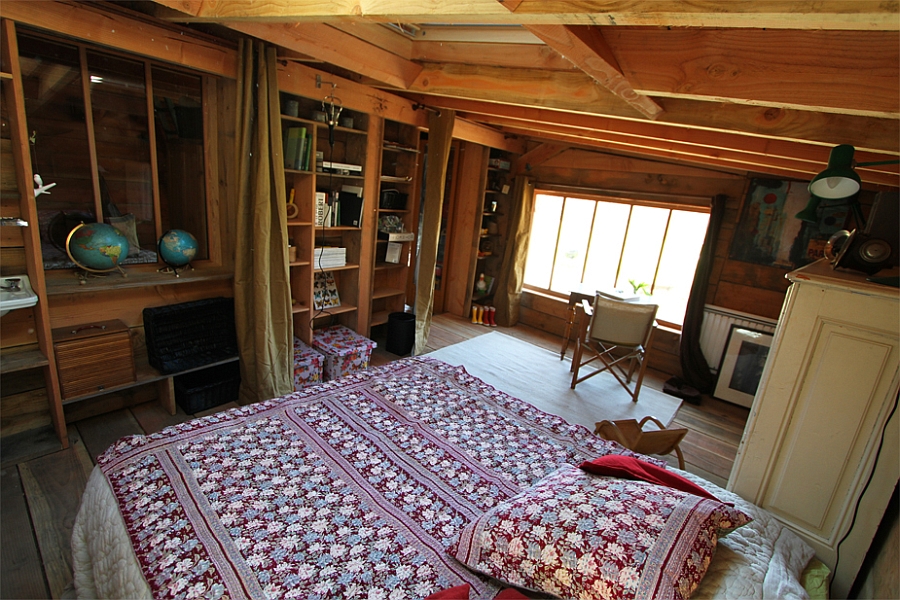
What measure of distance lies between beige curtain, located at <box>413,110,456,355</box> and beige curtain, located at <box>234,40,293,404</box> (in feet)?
4.67

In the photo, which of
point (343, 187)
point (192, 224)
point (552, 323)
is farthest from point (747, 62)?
point (552, 323)

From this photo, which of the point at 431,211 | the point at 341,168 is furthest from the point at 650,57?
the point at 431,211

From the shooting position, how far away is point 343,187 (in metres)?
3.82

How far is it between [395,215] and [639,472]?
11.3 ft

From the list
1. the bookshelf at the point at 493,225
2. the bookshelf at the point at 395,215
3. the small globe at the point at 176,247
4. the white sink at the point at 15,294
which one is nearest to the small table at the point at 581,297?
the bookshelf at the point at 493,225

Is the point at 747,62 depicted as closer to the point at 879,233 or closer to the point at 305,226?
the point at 879,233

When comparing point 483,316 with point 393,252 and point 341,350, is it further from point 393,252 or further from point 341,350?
point 341,350

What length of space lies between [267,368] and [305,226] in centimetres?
114

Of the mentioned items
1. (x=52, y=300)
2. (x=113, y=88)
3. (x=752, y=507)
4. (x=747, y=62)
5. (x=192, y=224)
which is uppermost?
(x=747, y=62)

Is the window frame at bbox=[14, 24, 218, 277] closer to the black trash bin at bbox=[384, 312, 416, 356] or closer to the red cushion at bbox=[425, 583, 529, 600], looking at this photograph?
the black trash bin at bbox=[384, 312, 416, 356]

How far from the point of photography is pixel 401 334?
4262mm

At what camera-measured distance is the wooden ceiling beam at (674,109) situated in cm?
185

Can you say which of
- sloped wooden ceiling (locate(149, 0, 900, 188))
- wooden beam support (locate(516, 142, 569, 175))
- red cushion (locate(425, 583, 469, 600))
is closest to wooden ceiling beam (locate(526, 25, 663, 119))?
sloped wooden ceiling (locate(149, 0, 900, 188))

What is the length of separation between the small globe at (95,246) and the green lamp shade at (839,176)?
3.45 metres
